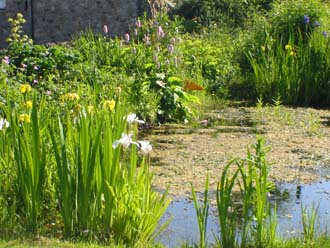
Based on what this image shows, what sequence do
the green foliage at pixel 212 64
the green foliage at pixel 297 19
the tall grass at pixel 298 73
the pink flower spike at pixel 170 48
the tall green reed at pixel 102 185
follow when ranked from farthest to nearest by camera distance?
the green foliage at pixel 297 19 → the green foliage at pixel 212 64 → the tall grass at pixel 298 73 → the pink flower spike at pixel 170 48 → the tall green reed at pixel 102 185

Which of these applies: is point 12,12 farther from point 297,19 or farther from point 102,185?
point 102,185

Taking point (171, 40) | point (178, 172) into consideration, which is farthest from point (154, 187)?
point (171, 40)

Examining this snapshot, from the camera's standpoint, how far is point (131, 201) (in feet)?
17.0

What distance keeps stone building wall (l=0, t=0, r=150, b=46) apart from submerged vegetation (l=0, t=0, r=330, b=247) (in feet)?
6.13

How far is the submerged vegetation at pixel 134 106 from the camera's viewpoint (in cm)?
510

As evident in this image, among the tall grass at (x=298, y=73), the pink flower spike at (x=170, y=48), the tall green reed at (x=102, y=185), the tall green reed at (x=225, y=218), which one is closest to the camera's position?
the tall green reed at (x=225, y=218)

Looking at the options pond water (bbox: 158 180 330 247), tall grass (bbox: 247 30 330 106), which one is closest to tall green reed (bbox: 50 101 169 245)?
pond water (bbox: 158 180 330 247)

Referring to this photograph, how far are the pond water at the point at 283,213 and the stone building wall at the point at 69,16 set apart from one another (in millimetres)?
13404

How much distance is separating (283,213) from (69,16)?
1466 centimetres

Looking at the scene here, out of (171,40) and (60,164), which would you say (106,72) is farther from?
(60,164)

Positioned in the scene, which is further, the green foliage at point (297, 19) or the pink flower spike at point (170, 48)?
the green foliage at point (297, 19)

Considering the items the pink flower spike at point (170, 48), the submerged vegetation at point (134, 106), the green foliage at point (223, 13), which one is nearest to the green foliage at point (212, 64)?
the submerged vegetation at point (134, 106)

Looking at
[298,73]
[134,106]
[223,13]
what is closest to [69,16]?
[223,13]

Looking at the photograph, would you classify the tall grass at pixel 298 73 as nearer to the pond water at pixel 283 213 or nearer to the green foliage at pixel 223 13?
the pond water at pixel 283 213
